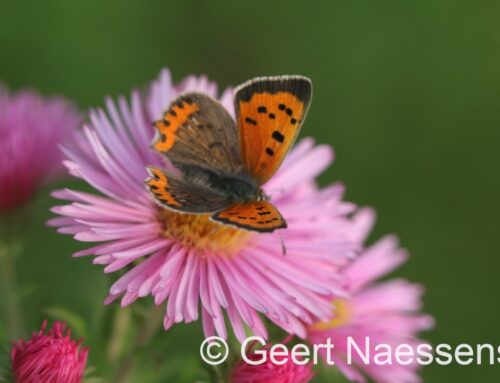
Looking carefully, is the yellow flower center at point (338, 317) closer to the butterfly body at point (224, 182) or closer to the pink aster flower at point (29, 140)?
the butterfly body at point (224, 182)

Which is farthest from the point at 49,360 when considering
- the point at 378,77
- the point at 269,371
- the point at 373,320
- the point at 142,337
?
the point at 378,77

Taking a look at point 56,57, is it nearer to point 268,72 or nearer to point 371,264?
point 268,72

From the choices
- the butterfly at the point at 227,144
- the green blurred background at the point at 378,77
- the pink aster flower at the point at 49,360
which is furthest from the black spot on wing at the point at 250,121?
the green blurred background at the point at 378,77

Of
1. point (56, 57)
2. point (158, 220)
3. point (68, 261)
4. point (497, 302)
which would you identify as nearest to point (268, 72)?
point (56, 57)

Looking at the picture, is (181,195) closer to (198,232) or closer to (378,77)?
(198,232)

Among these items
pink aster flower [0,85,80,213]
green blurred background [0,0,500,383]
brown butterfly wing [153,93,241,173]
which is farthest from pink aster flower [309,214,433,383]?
green blurred background [0,0,500,383]

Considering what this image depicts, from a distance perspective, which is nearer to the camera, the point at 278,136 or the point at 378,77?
the point at 278,136
